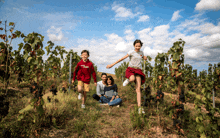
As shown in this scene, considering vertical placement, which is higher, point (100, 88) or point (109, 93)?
point (100, 88)

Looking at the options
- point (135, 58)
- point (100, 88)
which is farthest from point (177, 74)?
point (100, 88)

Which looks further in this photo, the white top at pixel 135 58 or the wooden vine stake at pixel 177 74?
the white top at pixel 135 58

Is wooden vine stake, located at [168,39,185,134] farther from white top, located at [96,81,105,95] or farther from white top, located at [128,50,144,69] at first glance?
white top, located at [96,81,105,95]

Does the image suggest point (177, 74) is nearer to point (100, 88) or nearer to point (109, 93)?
point (109, 93)

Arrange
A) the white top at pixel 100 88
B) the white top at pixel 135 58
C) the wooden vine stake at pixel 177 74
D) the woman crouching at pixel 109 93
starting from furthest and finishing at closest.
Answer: the white top at pixel 100 88 < the woman crouching at pixel 109 93 < the white top at pixel 135 58 < the wooden vine stake at pixel 177 74

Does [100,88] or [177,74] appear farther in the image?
[100,88]

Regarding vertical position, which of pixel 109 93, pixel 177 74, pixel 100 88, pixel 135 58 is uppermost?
pixel 135 58

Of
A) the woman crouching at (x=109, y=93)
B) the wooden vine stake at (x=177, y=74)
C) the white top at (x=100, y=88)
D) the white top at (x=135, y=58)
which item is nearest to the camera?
the wooden vine stake at (x=177, y=74)

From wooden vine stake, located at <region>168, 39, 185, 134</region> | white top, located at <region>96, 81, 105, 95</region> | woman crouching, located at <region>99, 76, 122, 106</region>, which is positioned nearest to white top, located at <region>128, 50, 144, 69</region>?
wooden vine stake, located at <region>168, 39, 185, 134</region>

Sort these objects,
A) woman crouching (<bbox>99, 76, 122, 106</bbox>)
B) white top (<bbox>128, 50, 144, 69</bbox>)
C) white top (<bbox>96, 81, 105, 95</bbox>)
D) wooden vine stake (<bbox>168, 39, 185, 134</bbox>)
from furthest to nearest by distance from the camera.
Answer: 1. white top (<bbox>96, 81, 105, 95</bbox>)
2. woman crouching (<bbox>99, 76, 122, 106</bbox>)
3. white top (<bbox>128, 50, 144, 69</bbox>)
4. wooden vine stake (<bbox>168, 39, 185, 134</bbox>)

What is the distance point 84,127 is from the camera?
279cm

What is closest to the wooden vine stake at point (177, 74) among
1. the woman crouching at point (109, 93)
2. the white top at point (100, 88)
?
the woman crouching at point (109, 93)

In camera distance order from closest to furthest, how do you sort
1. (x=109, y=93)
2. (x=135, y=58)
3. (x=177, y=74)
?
(x=177, y=74), (x=135, y=58), (x=109, y=93)

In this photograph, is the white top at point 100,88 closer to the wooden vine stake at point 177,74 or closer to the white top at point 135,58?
the white top at point 135,58
